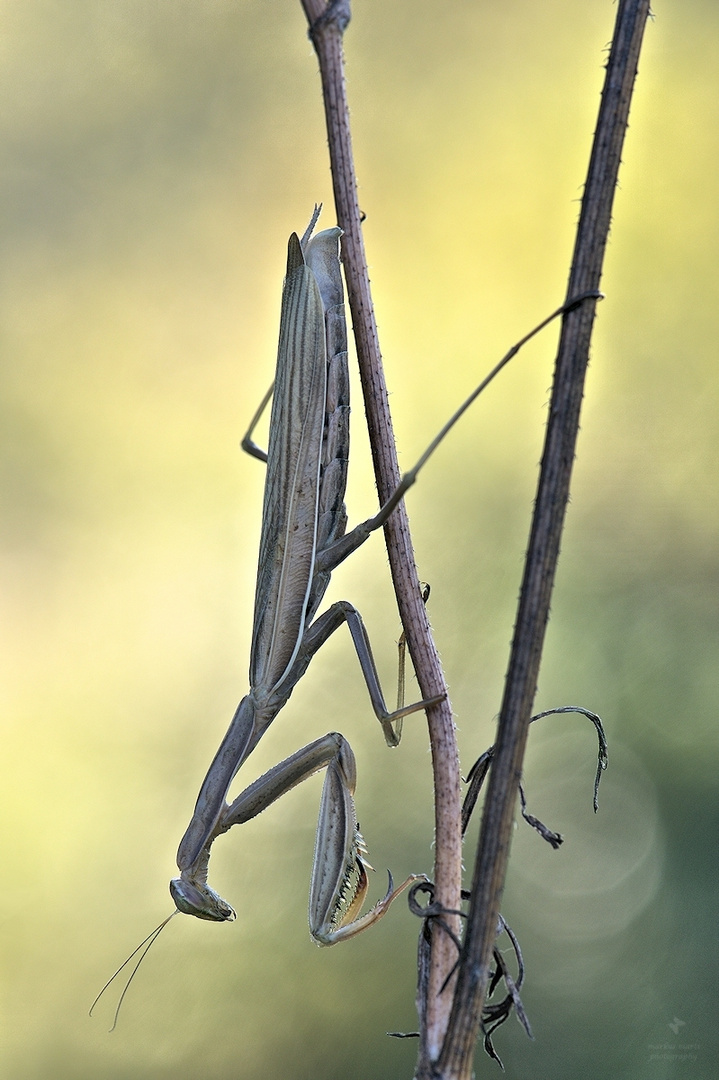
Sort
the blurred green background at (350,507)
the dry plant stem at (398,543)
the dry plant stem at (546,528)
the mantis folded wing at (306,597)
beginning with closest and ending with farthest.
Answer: the dry plant stem at (546,528) → the dry plant stem at (398,543) → the mantis folded wing at (306,597) → the blurred green background at (350,507)

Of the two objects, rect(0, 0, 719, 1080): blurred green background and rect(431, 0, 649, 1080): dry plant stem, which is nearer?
rect(431, 0, 649, 1080): dry plant stem

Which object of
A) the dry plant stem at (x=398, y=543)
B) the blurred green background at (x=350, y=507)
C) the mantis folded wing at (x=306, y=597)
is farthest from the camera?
the blurred green background at (x=350, y=507)

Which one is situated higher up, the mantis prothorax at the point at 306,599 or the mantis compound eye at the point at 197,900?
the mantis prothorax at the point at 306,599

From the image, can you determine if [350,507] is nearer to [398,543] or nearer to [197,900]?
[197,900]

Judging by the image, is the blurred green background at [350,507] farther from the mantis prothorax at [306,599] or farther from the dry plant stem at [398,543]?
the dry plant stem at [398,543]

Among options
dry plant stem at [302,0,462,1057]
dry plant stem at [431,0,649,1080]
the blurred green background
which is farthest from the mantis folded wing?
the blurred green background

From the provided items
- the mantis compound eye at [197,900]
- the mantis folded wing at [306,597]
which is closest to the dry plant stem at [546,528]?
the mantis folded wing at [306,597]

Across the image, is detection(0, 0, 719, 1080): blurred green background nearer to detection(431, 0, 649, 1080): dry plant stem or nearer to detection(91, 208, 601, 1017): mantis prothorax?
detection(91, 208, 601, 1017): mantis prothorax

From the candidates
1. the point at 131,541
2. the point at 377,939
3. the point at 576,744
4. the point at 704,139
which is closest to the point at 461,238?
the point at 704,139
